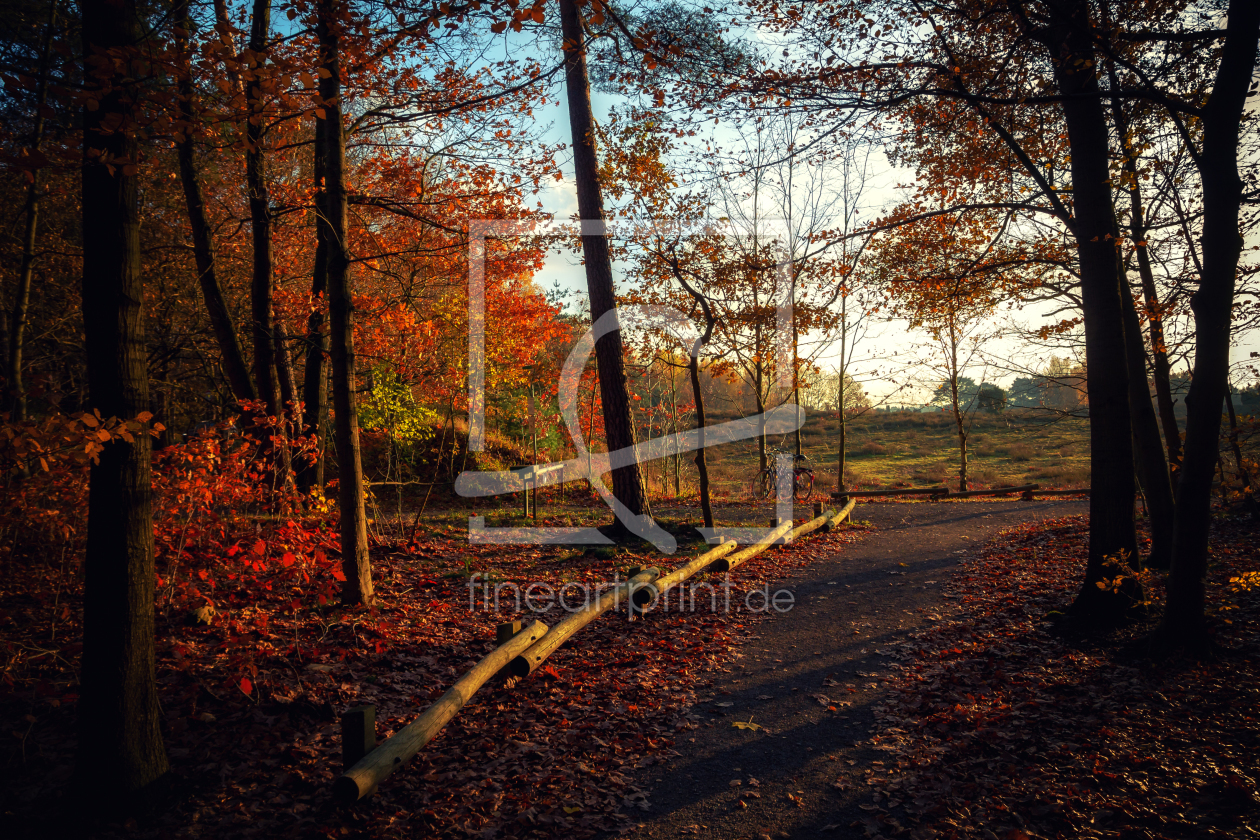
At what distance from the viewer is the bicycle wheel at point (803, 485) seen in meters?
19.1

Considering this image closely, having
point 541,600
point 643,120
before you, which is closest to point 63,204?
point 643,120

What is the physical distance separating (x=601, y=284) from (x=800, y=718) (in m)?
7.76

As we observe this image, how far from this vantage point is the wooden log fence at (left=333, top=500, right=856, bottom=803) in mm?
3748

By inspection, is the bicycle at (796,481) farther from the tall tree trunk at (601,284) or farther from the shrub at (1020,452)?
the shrub at (1020,452)

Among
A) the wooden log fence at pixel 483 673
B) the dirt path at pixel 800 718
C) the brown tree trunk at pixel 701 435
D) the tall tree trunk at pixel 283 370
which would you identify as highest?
the tall tree trunk at pixel 283 370

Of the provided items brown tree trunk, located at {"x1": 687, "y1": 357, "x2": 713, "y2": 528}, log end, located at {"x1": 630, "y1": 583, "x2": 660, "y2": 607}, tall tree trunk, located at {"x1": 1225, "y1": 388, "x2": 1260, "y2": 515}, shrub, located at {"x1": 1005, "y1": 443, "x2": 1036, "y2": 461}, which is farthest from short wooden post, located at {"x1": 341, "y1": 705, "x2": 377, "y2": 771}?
shrub, located at {"x1": 1005, "y1": 443, "x2": 1036, "y2": 461}

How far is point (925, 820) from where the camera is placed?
143 inches

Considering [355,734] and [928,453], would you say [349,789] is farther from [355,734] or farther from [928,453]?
[928,453]

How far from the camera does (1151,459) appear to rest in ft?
27.4

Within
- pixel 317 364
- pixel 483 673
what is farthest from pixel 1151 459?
pixel 317 364

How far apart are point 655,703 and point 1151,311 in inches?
334

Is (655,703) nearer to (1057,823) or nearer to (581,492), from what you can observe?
(1057,823)

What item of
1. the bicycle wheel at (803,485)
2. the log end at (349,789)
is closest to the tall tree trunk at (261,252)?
the log end at (349,789)

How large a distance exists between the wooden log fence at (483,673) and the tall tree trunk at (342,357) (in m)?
2.19
